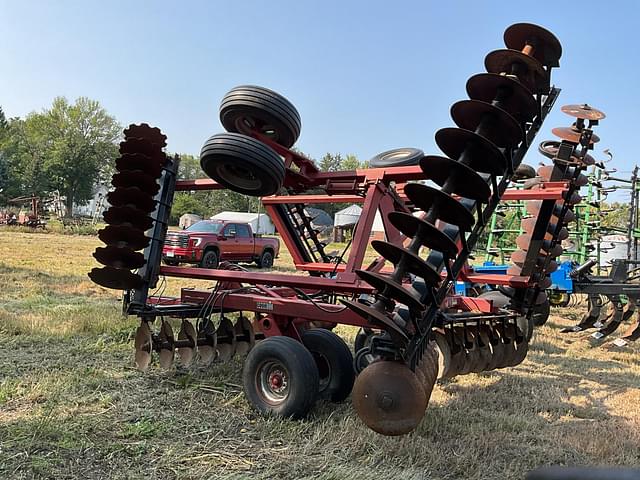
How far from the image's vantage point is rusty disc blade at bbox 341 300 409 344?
290cm

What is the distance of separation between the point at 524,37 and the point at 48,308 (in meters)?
7.82

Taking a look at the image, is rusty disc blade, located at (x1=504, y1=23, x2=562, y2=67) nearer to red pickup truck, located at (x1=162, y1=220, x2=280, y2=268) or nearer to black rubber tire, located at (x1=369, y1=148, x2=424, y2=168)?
black rubber tire, located at (x1=369, y1=148, x2=424, y2=168)

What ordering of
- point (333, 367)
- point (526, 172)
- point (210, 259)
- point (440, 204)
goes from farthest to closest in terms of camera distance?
point (210, 259) → point (526, 172) → point (333, 367) → point (440, 204)

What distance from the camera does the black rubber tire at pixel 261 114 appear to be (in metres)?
4.68

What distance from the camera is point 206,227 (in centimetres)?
1989

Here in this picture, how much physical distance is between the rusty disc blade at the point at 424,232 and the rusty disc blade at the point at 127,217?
3.05 m

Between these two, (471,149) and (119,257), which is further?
(119,257)

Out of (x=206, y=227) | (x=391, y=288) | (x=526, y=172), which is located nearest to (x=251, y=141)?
(x=391, y=288)

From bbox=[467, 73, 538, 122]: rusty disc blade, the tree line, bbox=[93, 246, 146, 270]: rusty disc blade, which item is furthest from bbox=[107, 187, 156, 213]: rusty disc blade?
the tree line

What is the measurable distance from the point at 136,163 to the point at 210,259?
46.4ft

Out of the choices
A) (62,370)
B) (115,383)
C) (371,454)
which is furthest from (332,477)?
(62,370)

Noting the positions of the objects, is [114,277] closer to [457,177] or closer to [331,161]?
[457,177]

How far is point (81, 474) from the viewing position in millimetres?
3332

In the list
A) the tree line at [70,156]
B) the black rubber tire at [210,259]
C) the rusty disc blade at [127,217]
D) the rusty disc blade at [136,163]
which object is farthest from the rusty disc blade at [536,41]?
the tree line at [70,156]
